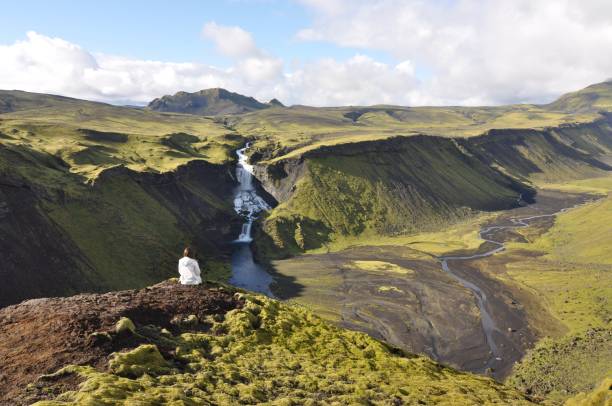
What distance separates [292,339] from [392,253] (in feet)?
328

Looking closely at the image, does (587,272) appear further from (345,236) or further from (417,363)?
(417,363)

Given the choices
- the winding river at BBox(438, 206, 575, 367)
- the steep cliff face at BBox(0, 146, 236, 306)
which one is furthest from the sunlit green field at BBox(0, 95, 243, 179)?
the winding river at BBox(438, 206, 575, 367)

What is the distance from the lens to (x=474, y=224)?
6383 inches

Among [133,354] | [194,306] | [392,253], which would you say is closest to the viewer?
[133,354]

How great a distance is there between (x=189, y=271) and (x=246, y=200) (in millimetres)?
131181

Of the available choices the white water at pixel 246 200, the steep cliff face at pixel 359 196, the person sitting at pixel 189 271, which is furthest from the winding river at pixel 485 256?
the white water at pixel 246 200

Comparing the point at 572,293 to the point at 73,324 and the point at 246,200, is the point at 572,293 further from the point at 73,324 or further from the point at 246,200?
the point at 246,200

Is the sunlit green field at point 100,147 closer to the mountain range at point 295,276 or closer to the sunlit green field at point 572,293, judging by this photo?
the mountain range at point 295,276

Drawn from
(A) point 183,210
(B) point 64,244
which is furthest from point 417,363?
(A) point 183,210

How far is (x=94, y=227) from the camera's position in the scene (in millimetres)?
93062

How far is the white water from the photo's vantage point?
144637 mm

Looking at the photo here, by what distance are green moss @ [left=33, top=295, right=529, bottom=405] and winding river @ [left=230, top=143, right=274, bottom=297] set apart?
63365 mm

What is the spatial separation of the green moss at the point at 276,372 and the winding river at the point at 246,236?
6337 centimetres

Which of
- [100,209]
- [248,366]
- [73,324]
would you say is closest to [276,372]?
[248,366]
